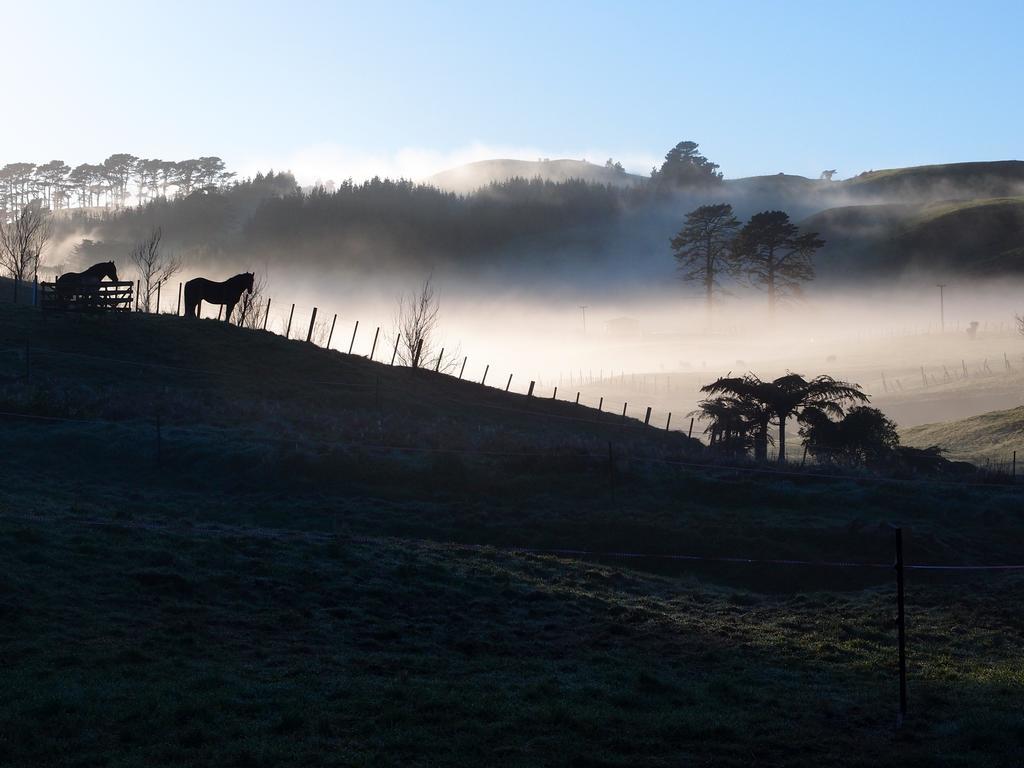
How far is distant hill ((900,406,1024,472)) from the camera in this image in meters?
52.5

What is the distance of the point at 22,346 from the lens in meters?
41.1

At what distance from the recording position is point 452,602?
16.4 metres

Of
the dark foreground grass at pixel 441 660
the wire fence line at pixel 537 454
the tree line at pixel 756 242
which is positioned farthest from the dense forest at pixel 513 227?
the dark foreground grass at pixel 441 660

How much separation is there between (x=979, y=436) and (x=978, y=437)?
0.24 m

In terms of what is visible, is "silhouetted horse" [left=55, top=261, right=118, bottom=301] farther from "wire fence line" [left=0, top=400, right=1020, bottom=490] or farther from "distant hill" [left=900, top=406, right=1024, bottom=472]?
"distant hill" [left=900, top=406, right=1024, bottom=472]

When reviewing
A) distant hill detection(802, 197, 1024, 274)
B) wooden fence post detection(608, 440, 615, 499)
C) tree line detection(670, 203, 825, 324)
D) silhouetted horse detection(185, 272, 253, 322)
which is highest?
distant hill detection(802, 197, 1024, 274)

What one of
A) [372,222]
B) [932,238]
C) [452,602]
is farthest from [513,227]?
[452,602]

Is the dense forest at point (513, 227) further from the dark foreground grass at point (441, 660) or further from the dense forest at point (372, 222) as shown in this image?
the dark foreground grass at point (441, 660)

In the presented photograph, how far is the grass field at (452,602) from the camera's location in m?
9.70

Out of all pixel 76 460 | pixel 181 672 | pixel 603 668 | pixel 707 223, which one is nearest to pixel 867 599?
pixel 603 668

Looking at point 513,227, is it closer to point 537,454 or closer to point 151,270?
point 151,270

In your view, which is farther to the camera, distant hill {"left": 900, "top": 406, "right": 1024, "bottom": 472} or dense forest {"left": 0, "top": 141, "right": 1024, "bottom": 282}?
dense forest {"left": 0, "top": 141, "right": 1024, "bottom": 282}

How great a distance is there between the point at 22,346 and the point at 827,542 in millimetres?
32589

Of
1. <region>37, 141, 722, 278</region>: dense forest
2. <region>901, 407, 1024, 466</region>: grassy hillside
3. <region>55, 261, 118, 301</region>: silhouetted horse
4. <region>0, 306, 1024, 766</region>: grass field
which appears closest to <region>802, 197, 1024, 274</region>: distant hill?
<region>37, 141, 722, 278</region>: dense forest
